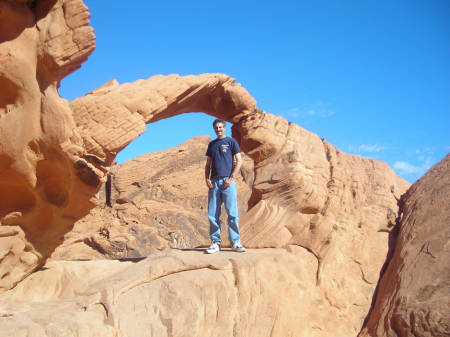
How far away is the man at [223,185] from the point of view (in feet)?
15.1

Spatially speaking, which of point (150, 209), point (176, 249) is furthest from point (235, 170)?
point (150, 209)

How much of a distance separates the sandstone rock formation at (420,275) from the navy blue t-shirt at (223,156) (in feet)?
7.80

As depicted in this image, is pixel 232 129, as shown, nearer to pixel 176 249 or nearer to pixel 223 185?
pixel 223 185

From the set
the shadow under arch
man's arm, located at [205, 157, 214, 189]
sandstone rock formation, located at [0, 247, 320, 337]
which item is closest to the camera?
sandstone rock formation, located at [0, 247, 320, 337]

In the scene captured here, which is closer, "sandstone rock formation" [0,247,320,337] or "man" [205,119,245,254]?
"sandstone rock formation" [0,247,320,337]

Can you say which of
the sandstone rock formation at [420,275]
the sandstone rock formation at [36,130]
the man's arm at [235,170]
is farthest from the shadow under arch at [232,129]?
the sandstone rock formation at [420,275]

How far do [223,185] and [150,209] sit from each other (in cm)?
677

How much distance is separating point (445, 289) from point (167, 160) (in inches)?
378

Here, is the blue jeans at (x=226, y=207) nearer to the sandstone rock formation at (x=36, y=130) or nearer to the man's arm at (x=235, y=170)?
the man's arm at (x=235, y=170)

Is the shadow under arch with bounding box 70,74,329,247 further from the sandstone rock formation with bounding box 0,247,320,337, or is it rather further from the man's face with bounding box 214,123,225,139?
the sandstone rock formation with bounding box 0,247,320,337

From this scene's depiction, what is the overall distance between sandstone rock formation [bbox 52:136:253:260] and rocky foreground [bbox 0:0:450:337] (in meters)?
4.29

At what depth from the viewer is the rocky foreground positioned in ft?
11.6

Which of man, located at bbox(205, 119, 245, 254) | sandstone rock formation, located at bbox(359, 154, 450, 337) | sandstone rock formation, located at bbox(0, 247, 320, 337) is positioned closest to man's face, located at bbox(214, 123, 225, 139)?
man, located at bbox(205, 119, 245, 254)

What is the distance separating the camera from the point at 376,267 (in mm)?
5141
